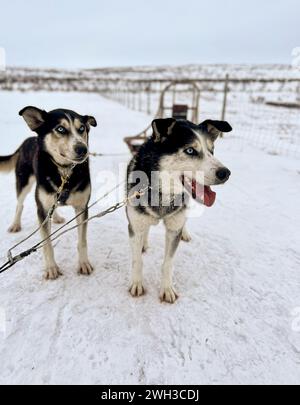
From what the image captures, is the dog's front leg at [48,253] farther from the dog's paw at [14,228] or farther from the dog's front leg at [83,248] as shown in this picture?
the dog's paw at [14,228]

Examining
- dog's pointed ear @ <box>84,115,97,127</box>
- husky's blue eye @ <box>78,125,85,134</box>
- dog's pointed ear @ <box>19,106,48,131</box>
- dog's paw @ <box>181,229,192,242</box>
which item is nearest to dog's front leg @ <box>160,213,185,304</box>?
dog's paw @ <box>181,229,192,242</box>

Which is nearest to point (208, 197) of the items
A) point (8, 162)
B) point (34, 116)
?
point (34, 116)

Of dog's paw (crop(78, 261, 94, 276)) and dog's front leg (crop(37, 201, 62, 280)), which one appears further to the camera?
dog's paw (crop(78, 261, 94, 276))

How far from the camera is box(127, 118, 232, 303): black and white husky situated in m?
2.12

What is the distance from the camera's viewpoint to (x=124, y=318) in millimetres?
2266

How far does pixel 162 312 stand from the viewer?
235 centimetres

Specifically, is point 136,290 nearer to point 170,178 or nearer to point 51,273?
point 51,273

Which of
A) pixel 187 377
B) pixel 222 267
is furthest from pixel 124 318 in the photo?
pixel 222 267

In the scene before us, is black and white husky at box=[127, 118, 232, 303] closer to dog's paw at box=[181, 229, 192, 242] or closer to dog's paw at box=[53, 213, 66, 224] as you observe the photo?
dog's paw at box=[181, 229, 192, 242]

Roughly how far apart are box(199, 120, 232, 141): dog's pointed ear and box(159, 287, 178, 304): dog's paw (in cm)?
135

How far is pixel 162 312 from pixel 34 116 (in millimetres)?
1856

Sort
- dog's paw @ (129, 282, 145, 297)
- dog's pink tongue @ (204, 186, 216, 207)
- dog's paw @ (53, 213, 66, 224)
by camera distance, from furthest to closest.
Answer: dog's paw @ (53, 213, 66, 224)
dog's paw @ (129, 282, 145, 297)
dog's pink tongue @ (204, 186, 216, 207)

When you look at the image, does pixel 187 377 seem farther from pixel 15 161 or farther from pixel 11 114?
pixel 11 114
